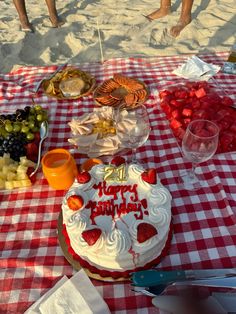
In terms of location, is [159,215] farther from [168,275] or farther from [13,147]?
[13,147]

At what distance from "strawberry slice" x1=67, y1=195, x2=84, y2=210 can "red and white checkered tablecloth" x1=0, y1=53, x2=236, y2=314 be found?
23cm

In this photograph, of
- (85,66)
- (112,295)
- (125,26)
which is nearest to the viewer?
(112,295)

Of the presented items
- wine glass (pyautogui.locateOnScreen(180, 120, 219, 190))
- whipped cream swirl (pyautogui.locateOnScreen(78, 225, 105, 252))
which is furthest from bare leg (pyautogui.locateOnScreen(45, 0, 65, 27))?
whipped cream swirl (pyautogui.locateOnScreen(78, 225, 105, 252))

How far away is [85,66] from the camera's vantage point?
2.57m

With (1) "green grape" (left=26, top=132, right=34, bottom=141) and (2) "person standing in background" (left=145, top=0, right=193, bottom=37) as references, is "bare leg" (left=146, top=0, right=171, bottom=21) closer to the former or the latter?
(2) "person standing in background" (left=145, top=0, right=193, bottom=37)

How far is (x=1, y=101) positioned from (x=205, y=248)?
68.8 inches

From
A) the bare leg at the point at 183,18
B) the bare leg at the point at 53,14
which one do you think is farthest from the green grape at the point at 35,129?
the bare leg at the point at 53,14

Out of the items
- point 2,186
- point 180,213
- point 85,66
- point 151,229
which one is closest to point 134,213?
point 151,229

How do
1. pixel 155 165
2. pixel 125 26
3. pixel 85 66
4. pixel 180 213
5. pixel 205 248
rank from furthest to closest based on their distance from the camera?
pixel 125 26
pixel 85 66
pixel 155 165
pixel 180 213
pixel 205 248

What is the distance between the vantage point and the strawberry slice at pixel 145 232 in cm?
115

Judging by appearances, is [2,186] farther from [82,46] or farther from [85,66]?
[82,46]

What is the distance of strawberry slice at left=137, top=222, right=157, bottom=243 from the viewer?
115 centimetres

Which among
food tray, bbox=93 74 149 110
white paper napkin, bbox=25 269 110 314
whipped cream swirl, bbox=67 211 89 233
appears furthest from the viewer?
A: food tray, bbox=93 74 149 110

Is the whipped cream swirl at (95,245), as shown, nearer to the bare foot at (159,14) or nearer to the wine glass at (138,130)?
the wine glass at (138,130)
